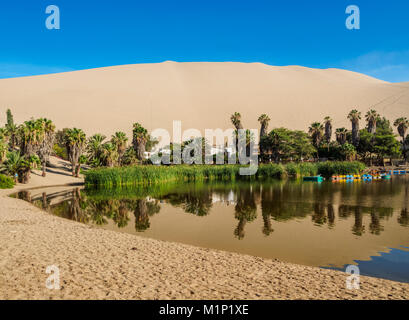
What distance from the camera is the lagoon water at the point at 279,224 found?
10203 mm

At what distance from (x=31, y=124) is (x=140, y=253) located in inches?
1319

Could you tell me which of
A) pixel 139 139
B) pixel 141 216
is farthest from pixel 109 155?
pixel 141 216

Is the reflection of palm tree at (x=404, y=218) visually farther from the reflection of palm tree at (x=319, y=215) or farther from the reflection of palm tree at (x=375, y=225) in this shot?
the reflection of palm tree at (x=319, y=215)

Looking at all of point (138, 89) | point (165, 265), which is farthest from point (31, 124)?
point (138, 89)

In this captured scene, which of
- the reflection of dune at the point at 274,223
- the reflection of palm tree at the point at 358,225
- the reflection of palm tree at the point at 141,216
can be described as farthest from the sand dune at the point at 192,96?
the reflection of palm tree at the point at 358,225

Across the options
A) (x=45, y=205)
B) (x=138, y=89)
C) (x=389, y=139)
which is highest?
(x=138, y=89)

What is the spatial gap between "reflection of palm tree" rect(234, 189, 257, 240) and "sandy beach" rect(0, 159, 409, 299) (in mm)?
4255

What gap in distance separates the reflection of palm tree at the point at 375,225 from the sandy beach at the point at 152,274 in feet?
22.6

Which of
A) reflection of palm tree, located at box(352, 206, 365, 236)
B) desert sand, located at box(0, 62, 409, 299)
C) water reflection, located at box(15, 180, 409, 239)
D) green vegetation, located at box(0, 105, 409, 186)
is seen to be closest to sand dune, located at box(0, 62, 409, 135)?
desert sand, located at box(0, 62, 409, 299)

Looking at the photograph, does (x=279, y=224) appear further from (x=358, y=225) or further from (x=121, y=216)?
(x=121, y=216)

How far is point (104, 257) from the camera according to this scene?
28.7 ft

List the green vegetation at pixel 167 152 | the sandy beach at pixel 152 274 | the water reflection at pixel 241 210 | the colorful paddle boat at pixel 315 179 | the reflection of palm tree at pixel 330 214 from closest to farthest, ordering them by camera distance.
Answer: the sandy beach at pixel 152 274 → the reflection of palm tree at pixel 330 214 → the water reflection at pixel 241 210 → the green vegetation at pixel 167 152 → the colorful paddle boat at pixel 315 179

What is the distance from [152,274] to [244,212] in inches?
497
